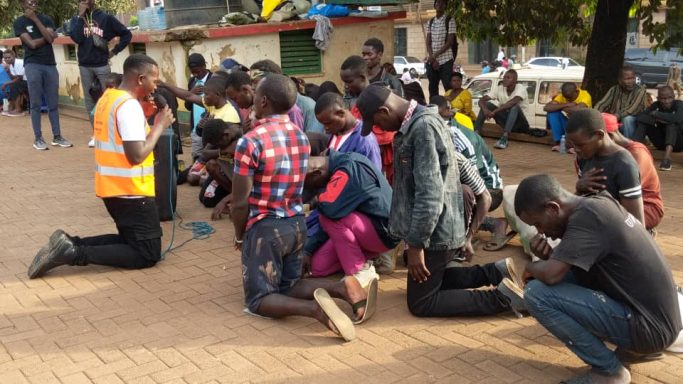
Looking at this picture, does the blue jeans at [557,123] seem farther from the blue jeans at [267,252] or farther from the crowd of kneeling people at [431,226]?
the blue jeans at [267,252]

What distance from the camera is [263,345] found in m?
4.16

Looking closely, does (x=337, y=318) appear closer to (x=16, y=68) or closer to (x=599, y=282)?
(x=599, y=282)

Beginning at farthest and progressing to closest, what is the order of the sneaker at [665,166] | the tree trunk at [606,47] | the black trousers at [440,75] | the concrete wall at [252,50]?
the black trousers at [440,75]
the concrete wall at [252,50]
the tree trunk at [606,47]
the sneaker at [665,166]

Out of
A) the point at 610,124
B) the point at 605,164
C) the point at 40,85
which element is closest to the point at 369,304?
the point at 605,164

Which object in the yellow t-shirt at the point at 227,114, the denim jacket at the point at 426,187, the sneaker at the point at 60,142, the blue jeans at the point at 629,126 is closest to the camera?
the denim jacket at the point at 426,187

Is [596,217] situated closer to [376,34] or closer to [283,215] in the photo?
[283,215]

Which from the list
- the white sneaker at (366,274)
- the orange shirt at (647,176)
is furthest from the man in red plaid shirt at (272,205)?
the orange shirt at (647,176)

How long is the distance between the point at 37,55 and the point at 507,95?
697cm

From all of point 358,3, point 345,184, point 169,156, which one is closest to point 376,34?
point 358,3

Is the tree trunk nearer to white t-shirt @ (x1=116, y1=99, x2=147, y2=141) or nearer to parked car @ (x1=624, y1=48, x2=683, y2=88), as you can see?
white t-shirt @ (x1=116, y1=99, x2=147, y2=141)

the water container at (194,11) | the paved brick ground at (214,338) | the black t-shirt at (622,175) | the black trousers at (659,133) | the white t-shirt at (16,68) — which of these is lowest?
the paved brick ground at (214,338)

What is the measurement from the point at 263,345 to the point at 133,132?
1835 mm

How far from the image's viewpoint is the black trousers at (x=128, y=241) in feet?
17.3

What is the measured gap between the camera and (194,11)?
12.5 metres
